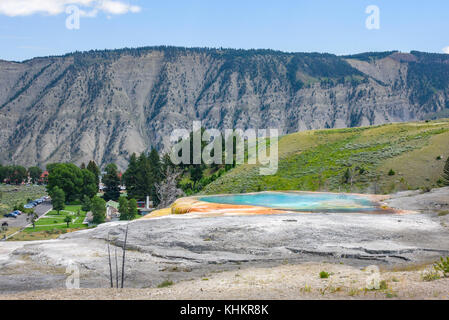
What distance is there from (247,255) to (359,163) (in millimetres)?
38568

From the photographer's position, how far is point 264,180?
57719 millimetres

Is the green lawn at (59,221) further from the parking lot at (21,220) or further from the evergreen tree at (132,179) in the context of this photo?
the evergreen tree at (132,179)

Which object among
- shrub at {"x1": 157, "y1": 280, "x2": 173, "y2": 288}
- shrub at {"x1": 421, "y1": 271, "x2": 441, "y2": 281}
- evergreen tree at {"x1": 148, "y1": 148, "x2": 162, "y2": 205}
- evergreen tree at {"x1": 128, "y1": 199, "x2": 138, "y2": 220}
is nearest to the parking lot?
evergreen tree at {"x1": 128, "y1": 199, "x2": 138, "y2": 220}

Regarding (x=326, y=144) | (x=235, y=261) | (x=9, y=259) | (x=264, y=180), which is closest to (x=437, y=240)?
(x=235, y=261)

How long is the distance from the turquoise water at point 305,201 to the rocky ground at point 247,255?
16.7 feet

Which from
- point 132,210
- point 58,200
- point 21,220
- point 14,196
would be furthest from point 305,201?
point 14,196

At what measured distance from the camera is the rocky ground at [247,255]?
586 inches

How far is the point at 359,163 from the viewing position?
55625 millimetres

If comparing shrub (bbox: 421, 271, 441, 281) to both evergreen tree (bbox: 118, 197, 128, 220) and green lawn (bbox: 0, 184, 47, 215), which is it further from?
green lawn (bbox: 0, 184, 47, 215)

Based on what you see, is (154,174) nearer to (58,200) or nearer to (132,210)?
(132,210)

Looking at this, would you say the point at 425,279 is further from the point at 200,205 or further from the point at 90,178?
the point at 90,178

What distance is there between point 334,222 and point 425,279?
1064 cm

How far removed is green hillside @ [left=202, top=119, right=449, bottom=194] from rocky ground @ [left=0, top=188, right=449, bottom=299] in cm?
2190

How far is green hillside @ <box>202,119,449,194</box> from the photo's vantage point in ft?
163
